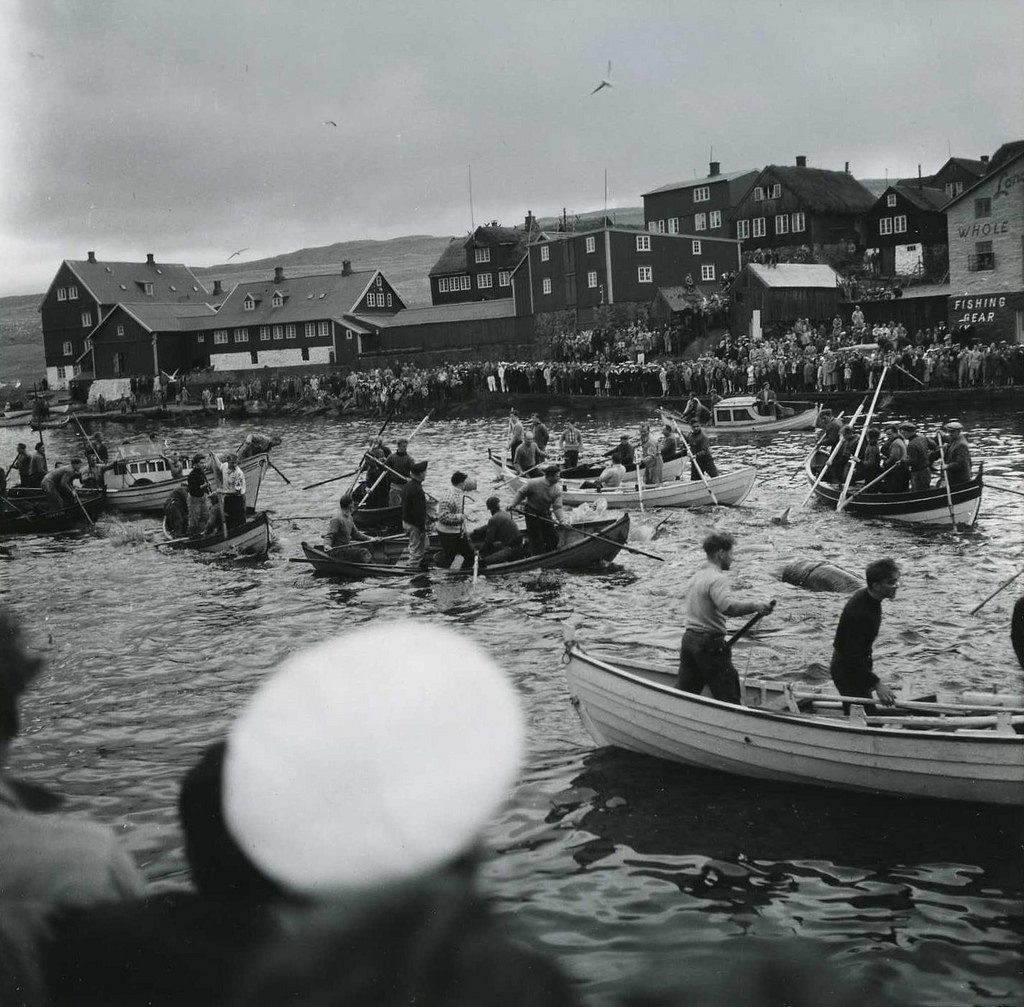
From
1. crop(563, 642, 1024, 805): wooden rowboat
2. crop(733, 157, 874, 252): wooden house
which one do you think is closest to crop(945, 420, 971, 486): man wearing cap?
crop(563, 642, 1024, 805): wooden rowboat

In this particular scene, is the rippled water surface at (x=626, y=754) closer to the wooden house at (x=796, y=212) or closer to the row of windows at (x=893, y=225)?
the row of windows at (x=893, y=225)

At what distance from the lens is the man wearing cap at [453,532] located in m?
19.3

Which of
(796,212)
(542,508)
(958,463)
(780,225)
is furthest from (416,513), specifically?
(780,225)

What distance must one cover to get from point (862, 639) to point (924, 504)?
13.3 m

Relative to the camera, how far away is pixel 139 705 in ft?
46.7

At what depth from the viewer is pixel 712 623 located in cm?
1054

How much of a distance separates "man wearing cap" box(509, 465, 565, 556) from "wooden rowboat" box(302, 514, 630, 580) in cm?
28

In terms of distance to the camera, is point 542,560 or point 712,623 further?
point 542,560

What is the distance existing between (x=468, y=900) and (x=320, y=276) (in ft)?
282

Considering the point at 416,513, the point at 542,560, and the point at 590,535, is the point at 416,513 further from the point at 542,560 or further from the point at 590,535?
the point at 590,535

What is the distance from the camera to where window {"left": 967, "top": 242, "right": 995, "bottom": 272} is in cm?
5128

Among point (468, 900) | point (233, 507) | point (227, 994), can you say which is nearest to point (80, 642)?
point (233, 507)

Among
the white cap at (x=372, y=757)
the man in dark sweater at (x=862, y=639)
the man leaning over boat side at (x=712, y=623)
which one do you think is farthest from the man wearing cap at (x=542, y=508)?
the man in dark sweater at (x=862, y=639)

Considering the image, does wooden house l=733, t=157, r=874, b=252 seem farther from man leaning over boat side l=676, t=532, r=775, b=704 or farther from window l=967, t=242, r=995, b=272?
man leaning over boat side l=676, t=532, r=775, b=704
